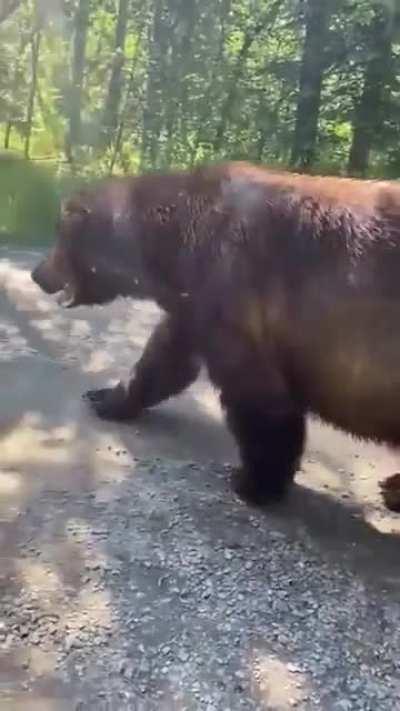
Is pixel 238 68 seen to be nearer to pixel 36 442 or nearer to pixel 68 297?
pixel 68 297

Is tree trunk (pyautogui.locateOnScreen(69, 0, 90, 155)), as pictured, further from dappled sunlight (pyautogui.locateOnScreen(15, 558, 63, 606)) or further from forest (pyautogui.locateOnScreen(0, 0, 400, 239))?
dappled sunlight (pyautogui.locateOnScreen(15, 558, 63, 606))

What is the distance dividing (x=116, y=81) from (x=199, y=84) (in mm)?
562

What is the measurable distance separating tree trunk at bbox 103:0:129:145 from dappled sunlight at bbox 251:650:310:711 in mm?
5339

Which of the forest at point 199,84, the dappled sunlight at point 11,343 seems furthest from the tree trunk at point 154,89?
the dappled sunlight at point 11,343

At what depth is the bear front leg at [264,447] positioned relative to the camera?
132 inches

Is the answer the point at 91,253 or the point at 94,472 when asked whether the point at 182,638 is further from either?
the point at 91,253

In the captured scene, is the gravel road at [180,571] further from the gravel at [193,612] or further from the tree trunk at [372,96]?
the tree trunk at [372,96]

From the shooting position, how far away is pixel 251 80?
7.34 meters

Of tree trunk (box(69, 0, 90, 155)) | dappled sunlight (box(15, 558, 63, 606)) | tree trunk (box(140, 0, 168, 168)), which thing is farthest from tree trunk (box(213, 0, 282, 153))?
dappled sunlight (box(15, 558, 63, 606))

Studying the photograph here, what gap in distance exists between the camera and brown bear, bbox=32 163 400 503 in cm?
305

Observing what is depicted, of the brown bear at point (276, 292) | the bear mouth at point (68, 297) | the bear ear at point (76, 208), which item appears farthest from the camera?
the bear mouth at point (68, 297)

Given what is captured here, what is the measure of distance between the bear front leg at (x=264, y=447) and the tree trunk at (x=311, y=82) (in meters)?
4.04

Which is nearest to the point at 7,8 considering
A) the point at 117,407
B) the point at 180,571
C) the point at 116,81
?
the point at 116,81

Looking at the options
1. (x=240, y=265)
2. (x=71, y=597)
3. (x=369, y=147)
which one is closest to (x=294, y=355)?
(x=240, y=265)
